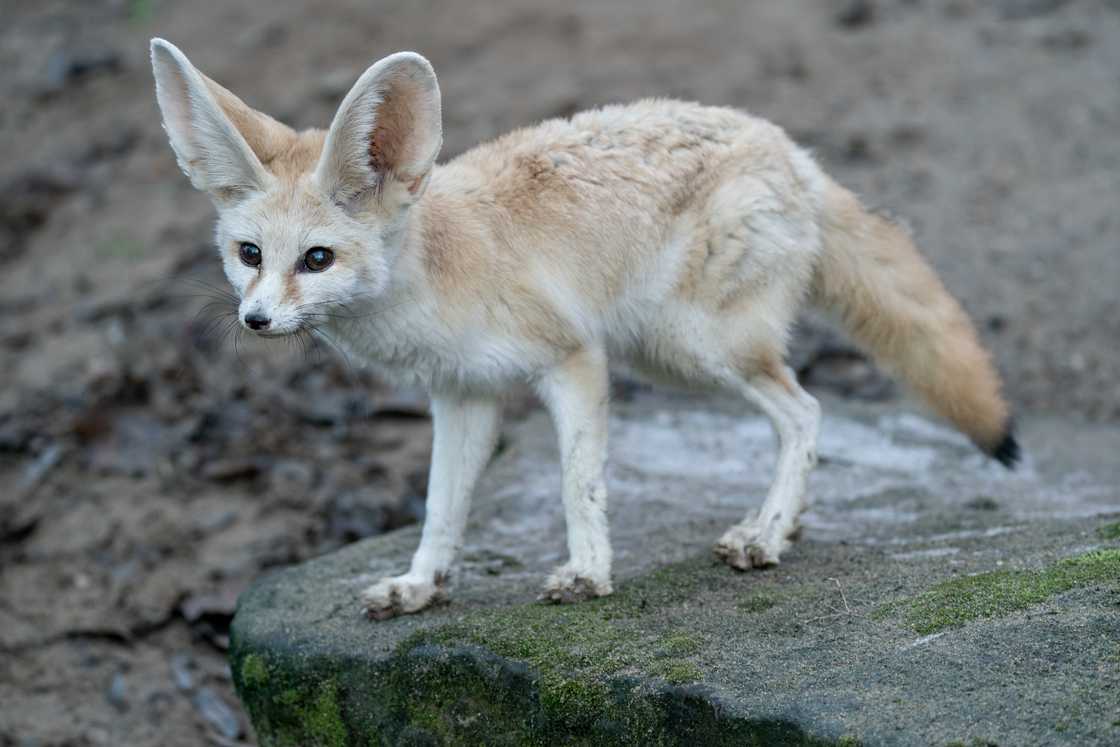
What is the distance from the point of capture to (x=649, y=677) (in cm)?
361

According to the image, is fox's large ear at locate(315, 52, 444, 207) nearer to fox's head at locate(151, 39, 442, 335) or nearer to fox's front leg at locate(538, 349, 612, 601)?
fox's head at locate(151, 39, 442, 335)

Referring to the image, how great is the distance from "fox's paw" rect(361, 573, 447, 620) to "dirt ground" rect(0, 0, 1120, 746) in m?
1.21

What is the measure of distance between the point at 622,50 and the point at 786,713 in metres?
8.36

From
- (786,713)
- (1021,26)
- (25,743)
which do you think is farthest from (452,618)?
(1021,26)

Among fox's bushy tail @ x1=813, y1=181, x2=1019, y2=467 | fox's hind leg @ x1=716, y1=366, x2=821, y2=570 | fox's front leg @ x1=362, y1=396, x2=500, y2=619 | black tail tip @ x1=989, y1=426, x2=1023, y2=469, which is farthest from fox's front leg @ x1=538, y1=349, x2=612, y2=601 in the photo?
black tail tip @ x1=989, y1=426, x2=1023, y2=469

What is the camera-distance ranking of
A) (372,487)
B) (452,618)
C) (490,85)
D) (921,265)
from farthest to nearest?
(490,85), (372,487), (921,265), (452,618)

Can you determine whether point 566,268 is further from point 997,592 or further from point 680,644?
point 997,592

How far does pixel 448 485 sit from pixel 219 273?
4.48m

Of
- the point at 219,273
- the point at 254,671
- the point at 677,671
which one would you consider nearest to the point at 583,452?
the point at 677,671

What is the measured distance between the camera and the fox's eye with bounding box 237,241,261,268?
4164mm

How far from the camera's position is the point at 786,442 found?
4.89 m

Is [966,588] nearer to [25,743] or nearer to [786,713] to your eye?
[786,713]

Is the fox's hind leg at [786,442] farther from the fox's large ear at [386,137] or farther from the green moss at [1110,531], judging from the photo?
the fox's large ear at [386,137]

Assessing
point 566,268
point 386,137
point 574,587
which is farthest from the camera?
point 566,268
